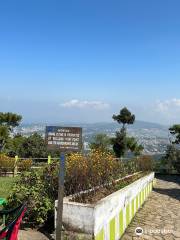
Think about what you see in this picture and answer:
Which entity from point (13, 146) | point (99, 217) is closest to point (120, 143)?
point (13, 146)

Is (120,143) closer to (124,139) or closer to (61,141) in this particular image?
(124,139)

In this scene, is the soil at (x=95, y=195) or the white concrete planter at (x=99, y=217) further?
the soil at (x=95, y=195)

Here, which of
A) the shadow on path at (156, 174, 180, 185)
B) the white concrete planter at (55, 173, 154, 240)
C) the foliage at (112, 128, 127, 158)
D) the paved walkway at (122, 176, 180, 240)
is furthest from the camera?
the foliage at (112, 128, 127, 158)

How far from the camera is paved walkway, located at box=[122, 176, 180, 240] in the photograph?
841cm

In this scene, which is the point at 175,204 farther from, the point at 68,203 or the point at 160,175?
the point at 160,175

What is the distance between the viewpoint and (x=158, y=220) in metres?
10.1

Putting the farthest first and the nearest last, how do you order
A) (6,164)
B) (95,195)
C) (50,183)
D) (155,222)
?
(6,164) < (155,222) < (50,183) < (95,195)

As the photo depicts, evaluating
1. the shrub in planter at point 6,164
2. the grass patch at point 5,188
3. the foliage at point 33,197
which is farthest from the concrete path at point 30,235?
the shrub in planter at point 6,164

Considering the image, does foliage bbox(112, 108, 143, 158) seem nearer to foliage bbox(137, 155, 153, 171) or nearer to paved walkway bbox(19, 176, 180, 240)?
foliage bbox(137, 155, 153, 171)

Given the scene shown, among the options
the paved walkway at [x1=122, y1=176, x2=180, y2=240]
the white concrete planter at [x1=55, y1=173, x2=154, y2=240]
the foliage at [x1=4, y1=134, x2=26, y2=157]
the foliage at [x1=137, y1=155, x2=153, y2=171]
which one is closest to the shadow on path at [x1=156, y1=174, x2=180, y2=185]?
the foliage at [x1=137, y1=155, x2=153, y2=171]

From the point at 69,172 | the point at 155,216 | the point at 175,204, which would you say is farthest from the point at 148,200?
the point at 69,172

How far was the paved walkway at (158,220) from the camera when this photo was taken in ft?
27.6

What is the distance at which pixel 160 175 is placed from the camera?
26.3 m

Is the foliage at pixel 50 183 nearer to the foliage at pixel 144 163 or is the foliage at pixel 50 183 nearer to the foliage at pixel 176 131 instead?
the foliage at pixel 144 163
